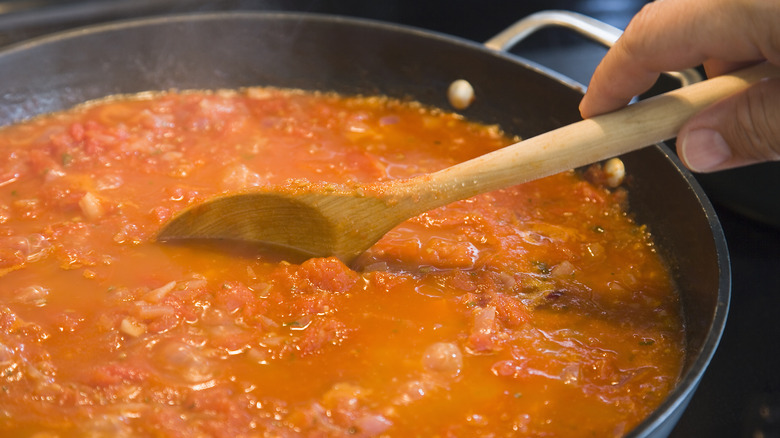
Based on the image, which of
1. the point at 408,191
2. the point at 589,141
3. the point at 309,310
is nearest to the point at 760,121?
the point at 589,141

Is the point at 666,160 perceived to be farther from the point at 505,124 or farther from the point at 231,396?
the point at 231,396

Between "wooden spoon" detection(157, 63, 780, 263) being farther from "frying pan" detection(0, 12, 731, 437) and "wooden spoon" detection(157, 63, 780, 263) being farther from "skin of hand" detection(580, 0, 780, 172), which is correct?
"frying pan" detection(0, 12, 731, 437)

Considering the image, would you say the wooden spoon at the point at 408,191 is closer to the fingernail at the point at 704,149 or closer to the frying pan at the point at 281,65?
the fingernail at the point at 704,149

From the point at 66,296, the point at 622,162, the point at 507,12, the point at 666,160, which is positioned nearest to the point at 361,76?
the point at 507,12

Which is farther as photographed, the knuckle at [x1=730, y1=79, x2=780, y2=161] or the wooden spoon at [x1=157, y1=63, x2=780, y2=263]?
the wooden spoon at [x1=157, y1=63, x2=780, y2=263]

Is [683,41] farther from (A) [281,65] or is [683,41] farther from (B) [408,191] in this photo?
(A) [281,65]

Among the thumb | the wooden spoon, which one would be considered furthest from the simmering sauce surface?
the thumb

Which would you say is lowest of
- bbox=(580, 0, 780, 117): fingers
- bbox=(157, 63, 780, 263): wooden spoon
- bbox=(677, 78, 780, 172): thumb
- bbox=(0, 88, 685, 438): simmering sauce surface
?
bbox=(0, 88, 685, 438): simmering sauce surface
